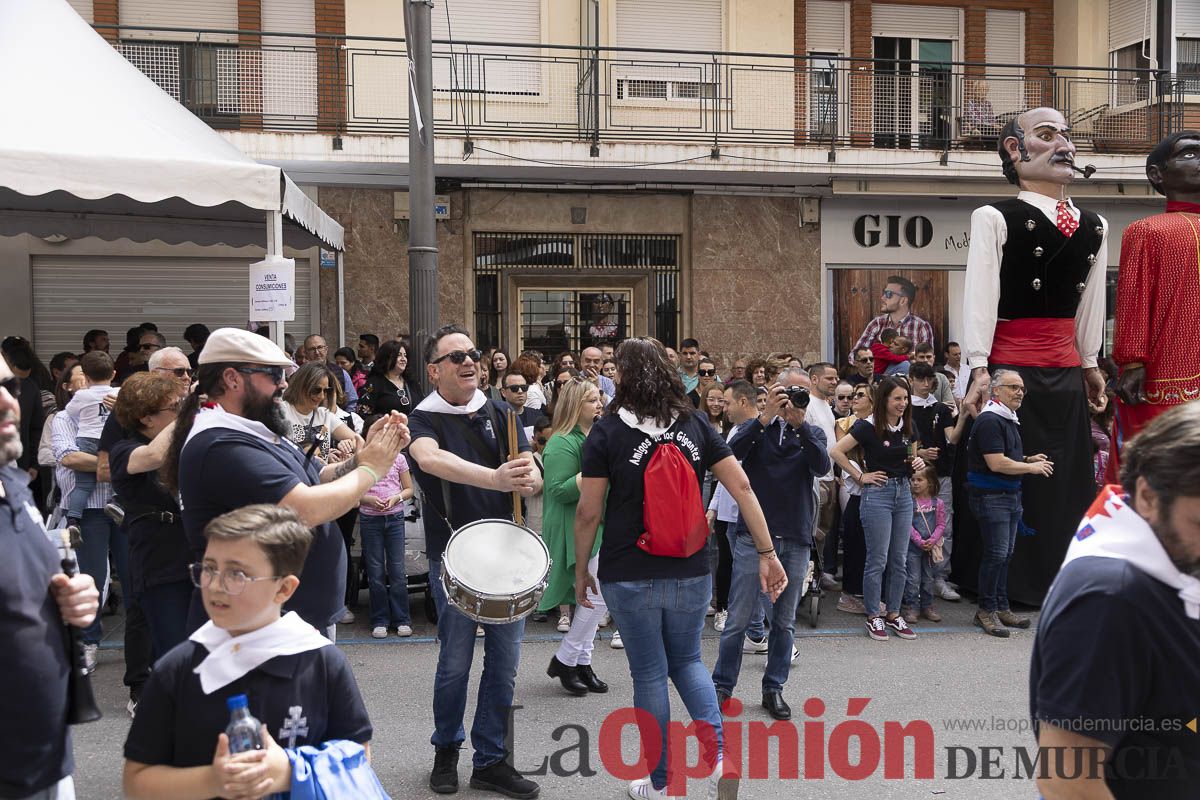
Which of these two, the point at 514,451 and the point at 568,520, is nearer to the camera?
the point at 514,451

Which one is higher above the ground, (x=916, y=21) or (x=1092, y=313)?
(x=916, y=21)

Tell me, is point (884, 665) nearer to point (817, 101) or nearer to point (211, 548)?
point (211, 548)

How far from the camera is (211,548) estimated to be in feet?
9.07

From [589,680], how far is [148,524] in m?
2.63

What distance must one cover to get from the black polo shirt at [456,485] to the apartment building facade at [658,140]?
990 cm

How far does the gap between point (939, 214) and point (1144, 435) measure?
15517 millimetres

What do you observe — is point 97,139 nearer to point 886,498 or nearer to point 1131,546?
point 886,498

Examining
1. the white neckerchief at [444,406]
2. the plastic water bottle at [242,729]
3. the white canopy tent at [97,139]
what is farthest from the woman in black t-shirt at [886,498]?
the plastic water bottle at [242,729]

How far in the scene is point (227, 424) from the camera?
11.9 feet

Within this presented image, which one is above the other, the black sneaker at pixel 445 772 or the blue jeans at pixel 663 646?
the blue jeans at pixel 663 646

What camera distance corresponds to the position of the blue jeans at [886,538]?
7.94 m

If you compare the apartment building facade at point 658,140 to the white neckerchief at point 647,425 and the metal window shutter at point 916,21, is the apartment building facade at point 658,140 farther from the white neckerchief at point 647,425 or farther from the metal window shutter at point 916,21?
the white neckerchief at point 647,425

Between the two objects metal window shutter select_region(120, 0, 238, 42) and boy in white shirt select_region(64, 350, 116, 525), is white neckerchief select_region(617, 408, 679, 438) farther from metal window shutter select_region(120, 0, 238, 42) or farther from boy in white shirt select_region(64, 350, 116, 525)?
metal window shutter select_region(120, 0, 238, 42)

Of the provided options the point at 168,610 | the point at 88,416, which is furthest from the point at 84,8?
the point at 168,610
